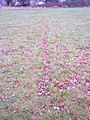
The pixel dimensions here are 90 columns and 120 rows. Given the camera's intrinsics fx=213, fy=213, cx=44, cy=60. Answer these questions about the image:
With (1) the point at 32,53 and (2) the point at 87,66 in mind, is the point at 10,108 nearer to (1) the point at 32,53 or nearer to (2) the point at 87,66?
(2) the point at 87,66

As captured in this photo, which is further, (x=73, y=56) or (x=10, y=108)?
(x=73, y=56)

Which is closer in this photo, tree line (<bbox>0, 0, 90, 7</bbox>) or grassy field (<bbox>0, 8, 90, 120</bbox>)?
grassy field (<bbox>0, 8, 90, 120</bbox>)

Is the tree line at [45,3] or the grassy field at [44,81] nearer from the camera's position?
the grassy field at [44,81]

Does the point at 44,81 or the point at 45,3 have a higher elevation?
the point at 45,3

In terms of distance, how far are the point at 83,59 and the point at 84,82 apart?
6.27 ft

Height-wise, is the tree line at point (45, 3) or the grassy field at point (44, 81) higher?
the tree line at point (45, 3)

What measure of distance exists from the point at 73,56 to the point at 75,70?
1.44m

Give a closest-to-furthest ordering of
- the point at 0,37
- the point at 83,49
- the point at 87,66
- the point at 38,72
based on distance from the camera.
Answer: the point at 38,72 < the point at 87,66 < the point at 83,49 < the point at 0,37

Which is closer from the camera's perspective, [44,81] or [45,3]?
[44,81]

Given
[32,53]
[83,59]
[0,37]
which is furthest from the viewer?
[0,37]

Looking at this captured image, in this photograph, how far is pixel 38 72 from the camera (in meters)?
6.20

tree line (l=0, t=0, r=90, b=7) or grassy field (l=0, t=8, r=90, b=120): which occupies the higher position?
tree line (l=0, t=0, r=90, b=7)

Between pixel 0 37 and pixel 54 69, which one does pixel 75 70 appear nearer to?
pixel 54 69

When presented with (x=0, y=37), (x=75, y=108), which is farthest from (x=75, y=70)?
(x=0, y=37)
